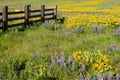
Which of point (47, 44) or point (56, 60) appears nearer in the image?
point (56, 60)

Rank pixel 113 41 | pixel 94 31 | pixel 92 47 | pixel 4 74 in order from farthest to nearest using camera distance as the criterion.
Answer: pixel 94 31, pixel 113 41, pixel 92 47, pixel 4 74

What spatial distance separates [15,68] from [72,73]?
1532mm

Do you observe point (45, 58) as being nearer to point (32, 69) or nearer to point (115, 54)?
point (32, 69)

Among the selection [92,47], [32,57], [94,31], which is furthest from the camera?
[94,31]

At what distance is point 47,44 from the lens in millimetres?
11266

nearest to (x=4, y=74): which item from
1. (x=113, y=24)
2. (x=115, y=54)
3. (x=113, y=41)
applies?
(x=115, y=54)

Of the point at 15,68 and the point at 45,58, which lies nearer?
the point at 15,68

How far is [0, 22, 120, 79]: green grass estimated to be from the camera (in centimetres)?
901

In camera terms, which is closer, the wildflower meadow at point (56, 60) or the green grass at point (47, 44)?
the wildflower meadow at point (56, 60)

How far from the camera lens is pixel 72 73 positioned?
739cm

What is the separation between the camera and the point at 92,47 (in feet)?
35.9

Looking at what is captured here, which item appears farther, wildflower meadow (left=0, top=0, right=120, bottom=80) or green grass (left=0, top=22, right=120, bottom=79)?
green grass (left=0, top=22, right=120, bottom=79)

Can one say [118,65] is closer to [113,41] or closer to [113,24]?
[113,41]

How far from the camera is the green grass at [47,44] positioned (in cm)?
901
